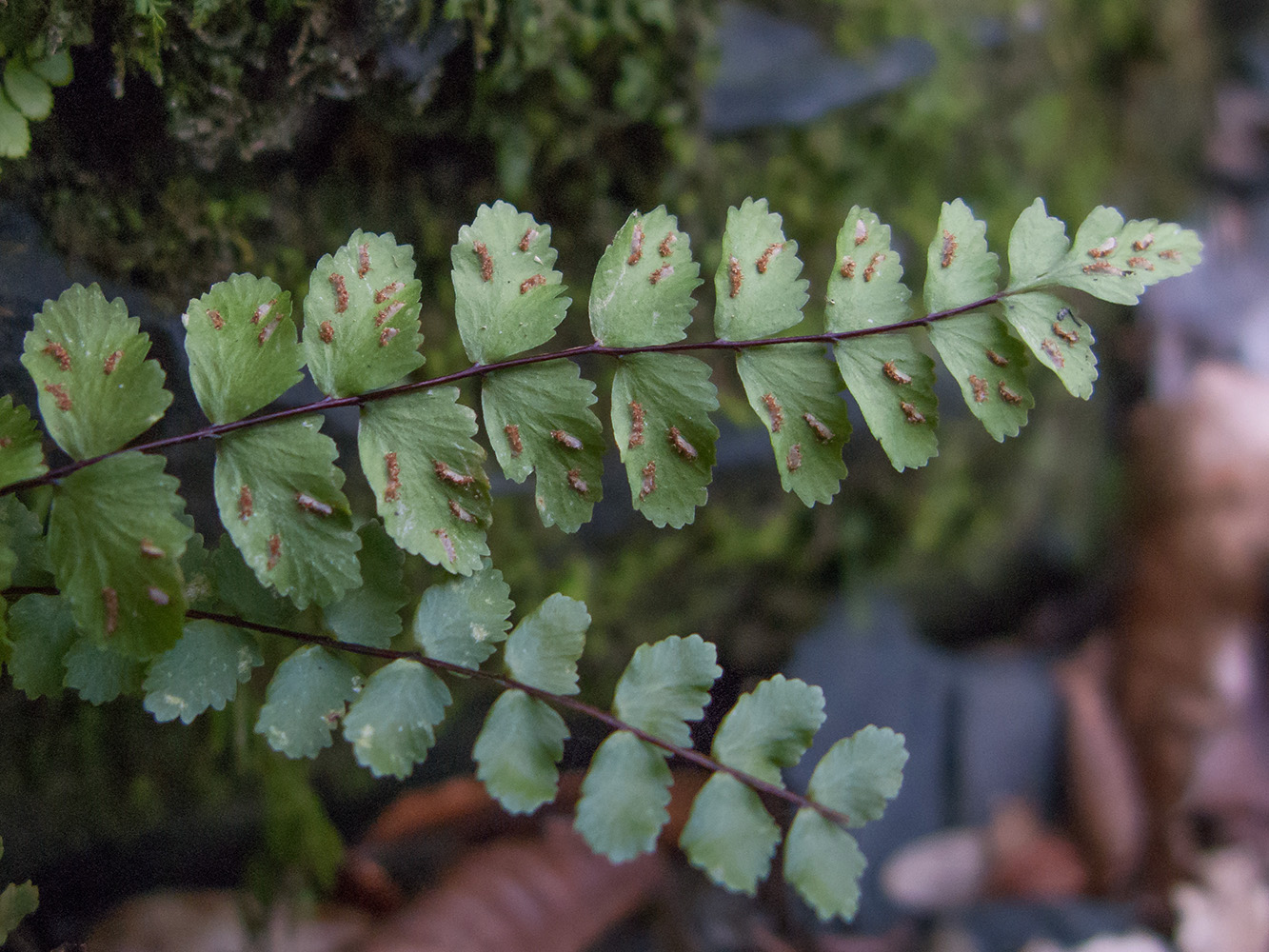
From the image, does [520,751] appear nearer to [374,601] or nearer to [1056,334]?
[374,601]

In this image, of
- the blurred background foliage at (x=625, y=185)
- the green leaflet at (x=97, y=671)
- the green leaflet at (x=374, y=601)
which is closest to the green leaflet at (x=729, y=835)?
the blurred background foliage at (x=625, y=185)

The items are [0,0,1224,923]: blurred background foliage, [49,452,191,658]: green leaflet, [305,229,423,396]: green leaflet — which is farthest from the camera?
[0,0,1224,923]: blurred background foliage

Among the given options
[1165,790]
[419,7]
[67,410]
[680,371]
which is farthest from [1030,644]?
[67,410]

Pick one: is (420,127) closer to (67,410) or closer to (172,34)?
(172,34)

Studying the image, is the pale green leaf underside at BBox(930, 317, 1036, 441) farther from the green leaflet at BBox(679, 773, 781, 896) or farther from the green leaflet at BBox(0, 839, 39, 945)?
the green leaflet at BBox(0, 839, 39, 945)

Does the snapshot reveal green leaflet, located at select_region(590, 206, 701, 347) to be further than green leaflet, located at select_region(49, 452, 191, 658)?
Yes

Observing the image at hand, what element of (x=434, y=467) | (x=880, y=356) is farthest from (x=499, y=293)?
(x=880, y=356)

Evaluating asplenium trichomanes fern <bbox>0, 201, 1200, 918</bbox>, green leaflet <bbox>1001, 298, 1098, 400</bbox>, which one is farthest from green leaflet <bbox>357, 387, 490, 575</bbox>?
green leaflet <bbox>1001, 298, 1098, 400</bbox>
